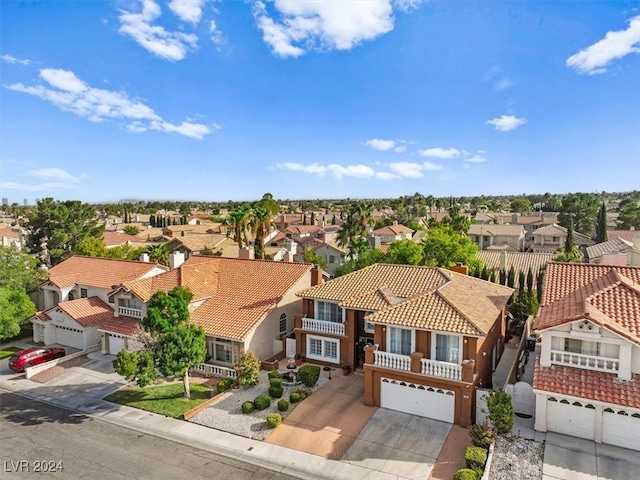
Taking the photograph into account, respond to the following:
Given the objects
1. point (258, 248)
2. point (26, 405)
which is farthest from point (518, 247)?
point (26, 405)

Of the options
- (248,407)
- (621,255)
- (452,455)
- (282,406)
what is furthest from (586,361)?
(248,407)

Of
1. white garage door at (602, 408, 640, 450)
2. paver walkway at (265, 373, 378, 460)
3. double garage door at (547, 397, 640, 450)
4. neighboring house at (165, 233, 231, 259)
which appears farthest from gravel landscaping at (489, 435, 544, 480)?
neighboring house at (165, 233, 231, 259)

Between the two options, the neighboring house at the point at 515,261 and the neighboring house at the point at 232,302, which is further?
the neighboring house at the point at 515,261

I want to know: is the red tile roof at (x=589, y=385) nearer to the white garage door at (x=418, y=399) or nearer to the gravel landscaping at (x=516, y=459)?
the gravel landscaping at (x=516, y=459)

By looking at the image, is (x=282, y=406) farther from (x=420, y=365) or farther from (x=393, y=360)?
(x=420, y=365)

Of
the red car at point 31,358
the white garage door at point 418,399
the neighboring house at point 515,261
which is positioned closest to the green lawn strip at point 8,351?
the red car at point 31,358

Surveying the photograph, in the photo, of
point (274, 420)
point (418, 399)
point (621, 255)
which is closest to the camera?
point (274, 420)
